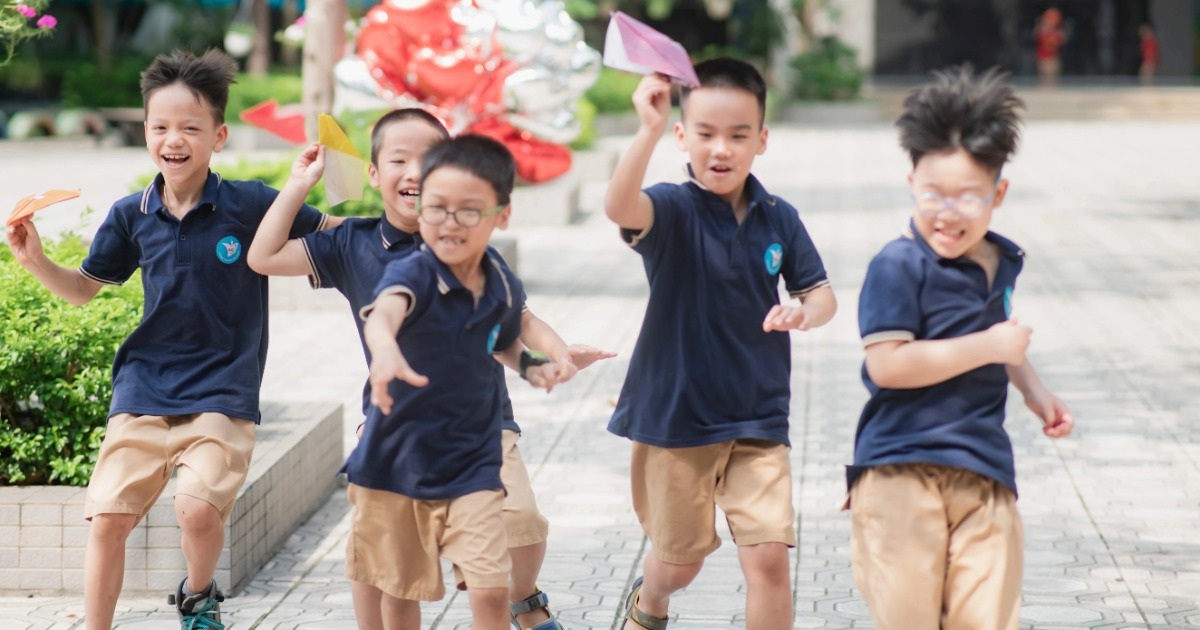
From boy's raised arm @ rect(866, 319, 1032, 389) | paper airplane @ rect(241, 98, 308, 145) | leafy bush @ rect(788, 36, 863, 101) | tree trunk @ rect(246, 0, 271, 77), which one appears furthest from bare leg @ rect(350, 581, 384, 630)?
leafy bush @ rect(788, 36, 863, 101)

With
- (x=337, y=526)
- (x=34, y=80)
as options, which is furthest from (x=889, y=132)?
(x=337, y=526)

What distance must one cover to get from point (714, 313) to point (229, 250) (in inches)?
52.6

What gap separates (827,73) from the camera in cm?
3334

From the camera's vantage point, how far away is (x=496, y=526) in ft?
11.7

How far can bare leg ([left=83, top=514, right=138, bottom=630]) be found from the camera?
4.05 metres

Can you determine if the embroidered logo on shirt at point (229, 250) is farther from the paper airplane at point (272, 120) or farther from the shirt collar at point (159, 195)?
the paper airplane at point (272, 120)

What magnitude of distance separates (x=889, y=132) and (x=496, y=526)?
26578mm

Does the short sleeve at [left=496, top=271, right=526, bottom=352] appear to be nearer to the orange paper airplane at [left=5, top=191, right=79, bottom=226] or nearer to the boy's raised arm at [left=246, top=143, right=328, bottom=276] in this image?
the boy's raised arm at [left=246, top=143, right=328, bottom=276]

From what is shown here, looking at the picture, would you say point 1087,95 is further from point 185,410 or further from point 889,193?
point 185,410

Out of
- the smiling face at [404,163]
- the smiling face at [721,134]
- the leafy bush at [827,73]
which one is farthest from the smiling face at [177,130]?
the leafy bush at [827,73]

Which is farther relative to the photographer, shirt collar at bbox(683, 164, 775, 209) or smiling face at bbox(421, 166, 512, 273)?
shirt collar at bbox(683, 164, 775, 209)

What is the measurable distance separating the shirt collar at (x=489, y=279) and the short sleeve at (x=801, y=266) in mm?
751

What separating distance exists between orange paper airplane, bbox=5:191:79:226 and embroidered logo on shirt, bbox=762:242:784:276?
1.80 m

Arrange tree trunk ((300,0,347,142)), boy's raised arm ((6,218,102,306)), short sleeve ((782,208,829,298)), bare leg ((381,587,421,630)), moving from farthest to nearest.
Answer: tree trunk ((300,0,347,142))
boy's raised arm ((6,218,102,306))
short sleeve ((782,208,829,298))
bare leg ((381,587,421,630))
